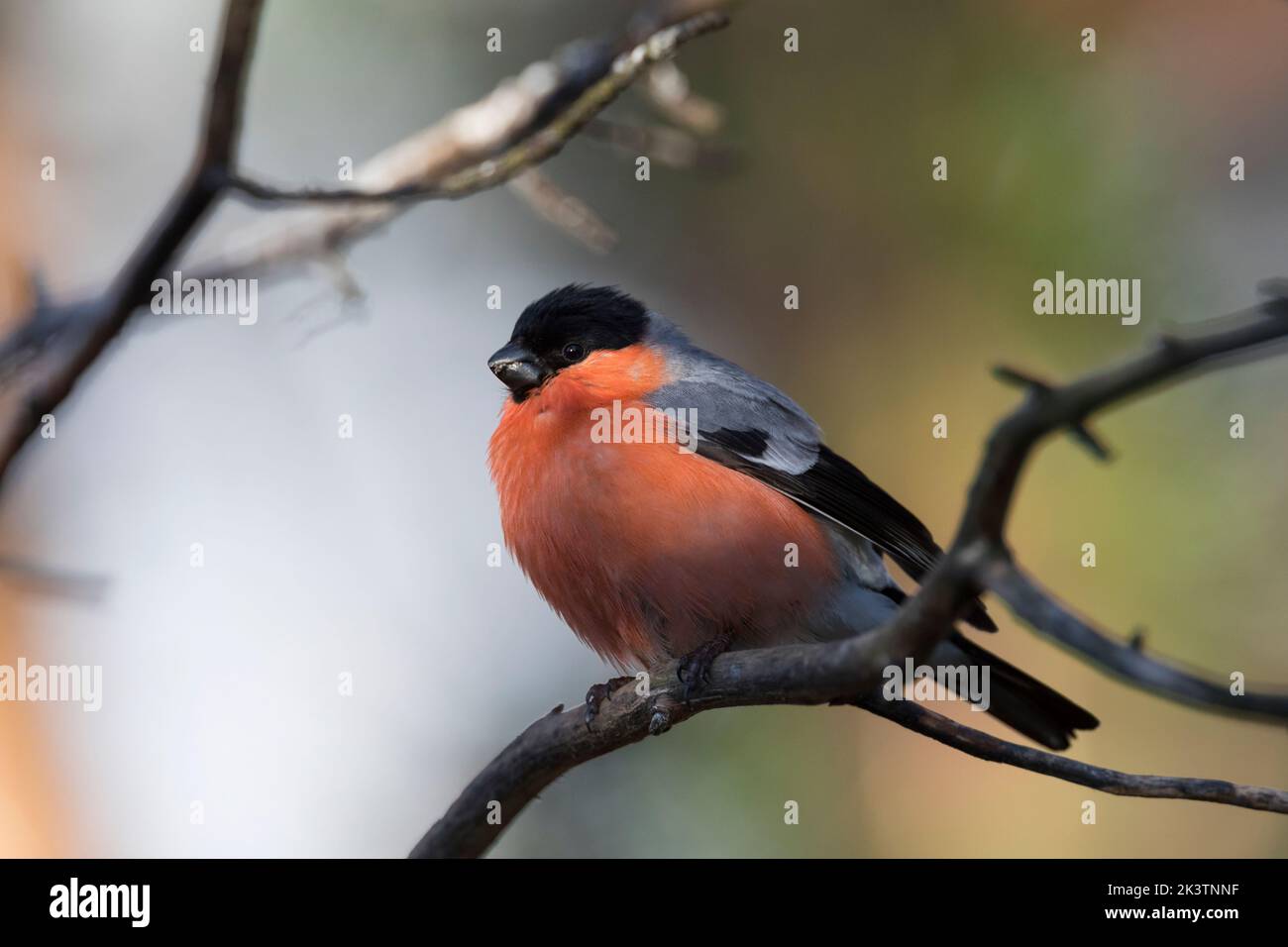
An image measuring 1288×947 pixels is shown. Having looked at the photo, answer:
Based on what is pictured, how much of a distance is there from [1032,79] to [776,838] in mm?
5218

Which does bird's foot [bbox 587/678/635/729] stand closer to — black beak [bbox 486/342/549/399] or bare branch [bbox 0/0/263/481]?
black beak [bbox 486/342/549/399]

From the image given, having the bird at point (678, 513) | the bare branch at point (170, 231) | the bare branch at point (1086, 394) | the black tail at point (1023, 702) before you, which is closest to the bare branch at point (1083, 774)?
the bird at point (678, 513)

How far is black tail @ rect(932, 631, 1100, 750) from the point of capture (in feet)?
14.8

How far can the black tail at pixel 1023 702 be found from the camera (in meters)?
4.52

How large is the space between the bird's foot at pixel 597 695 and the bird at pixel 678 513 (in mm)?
23

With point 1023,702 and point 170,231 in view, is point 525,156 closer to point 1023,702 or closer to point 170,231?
point 170,231

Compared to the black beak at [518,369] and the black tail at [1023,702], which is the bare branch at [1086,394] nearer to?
the black tail at [1023,702]

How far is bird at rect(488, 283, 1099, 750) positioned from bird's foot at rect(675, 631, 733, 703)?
0.21 feet

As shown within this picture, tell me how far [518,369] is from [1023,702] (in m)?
2.27

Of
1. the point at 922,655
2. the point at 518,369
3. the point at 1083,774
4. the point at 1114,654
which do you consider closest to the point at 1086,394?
the point at 1114,654

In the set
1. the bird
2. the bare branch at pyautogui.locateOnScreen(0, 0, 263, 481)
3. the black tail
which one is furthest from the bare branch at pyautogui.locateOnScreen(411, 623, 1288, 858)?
the bare branch at pyautogui.locateOnScreen(0, 0, 263, 481)
